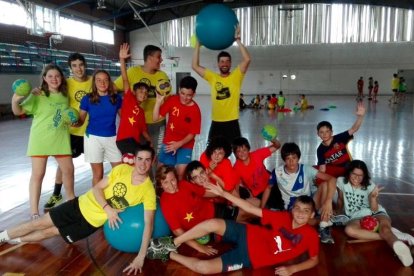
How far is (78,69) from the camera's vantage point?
3604 millimetres

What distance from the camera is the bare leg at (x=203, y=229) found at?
267 cm

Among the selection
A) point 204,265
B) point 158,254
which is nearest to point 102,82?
point 158,254

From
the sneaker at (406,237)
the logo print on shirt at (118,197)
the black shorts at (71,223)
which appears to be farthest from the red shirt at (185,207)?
the sneaker at (406,237)

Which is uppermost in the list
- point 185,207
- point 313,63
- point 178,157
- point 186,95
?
point 313,63

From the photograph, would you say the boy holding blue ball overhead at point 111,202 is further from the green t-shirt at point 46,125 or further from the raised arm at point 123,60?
the raised arm at point 123,60

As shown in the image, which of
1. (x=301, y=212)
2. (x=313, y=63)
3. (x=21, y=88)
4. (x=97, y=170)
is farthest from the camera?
(x=313, y=63)

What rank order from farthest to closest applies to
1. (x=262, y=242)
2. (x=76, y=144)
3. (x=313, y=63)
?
1. (x=313, y=63)
2. (x=76, y=144)
3. (x=262, y=242)

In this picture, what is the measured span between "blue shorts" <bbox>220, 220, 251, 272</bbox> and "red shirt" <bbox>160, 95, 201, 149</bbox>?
116 centimetres

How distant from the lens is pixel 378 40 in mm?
24109

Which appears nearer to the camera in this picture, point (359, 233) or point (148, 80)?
point (359, 233)

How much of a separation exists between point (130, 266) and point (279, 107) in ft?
45.0

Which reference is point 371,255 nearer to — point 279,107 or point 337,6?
point 279,107

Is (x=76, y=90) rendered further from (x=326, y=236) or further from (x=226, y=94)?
(x=326, y=236)

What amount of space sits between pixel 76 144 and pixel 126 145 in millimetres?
832
